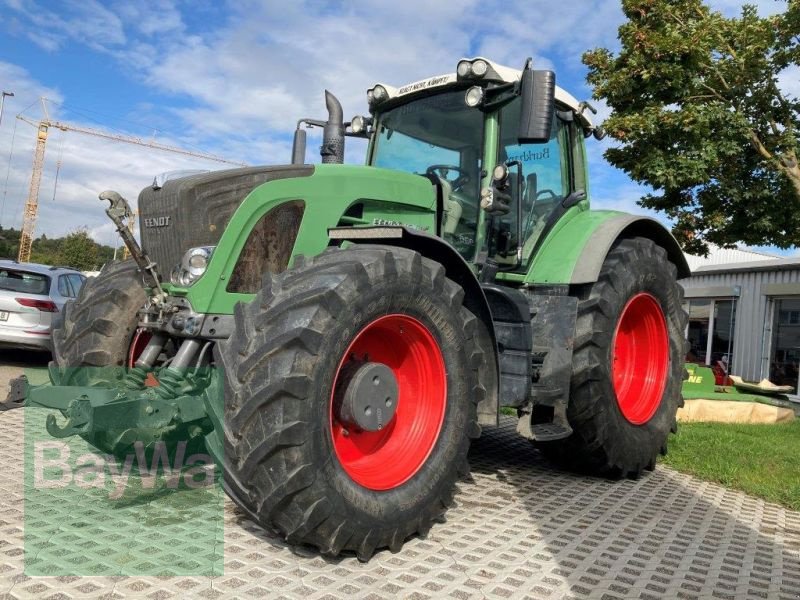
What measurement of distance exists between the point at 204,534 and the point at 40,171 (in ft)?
257

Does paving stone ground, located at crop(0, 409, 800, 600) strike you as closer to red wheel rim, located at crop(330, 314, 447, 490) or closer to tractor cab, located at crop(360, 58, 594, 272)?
red wheel rim, located at crop(330, 314, 447, 490)

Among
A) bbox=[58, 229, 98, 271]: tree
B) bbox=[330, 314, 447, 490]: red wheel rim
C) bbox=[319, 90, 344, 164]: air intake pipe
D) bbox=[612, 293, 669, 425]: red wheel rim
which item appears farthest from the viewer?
bbox=[58, 229, 98, 271]: tree

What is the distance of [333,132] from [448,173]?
3.08ft

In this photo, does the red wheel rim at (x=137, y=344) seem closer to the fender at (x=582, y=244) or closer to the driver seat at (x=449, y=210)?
the driver seat at (x=449, y=210)

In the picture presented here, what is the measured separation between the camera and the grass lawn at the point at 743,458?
499 cm

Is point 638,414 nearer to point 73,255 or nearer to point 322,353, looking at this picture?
point 322,353

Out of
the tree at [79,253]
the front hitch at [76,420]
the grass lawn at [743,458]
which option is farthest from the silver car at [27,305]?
the tree at [79,253]

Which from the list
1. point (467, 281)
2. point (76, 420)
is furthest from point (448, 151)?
point (76, 420)

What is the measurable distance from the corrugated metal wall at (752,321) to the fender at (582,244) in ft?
37.6

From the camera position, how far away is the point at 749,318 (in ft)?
52.3

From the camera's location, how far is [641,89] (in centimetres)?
1091

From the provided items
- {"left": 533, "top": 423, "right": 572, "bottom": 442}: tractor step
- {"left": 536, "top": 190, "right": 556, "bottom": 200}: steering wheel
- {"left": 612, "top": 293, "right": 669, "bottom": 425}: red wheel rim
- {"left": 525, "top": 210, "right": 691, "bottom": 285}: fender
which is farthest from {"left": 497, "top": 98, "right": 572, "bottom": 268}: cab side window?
{"left": 533, "top": 423, "right": 572, "bottom": 442}: tractor step

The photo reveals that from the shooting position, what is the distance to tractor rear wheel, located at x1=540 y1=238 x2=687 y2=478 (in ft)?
15.0

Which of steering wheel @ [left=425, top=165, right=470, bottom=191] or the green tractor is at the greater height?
steering wheel @ [left=425, top=165, right=470, bottom=191]
